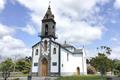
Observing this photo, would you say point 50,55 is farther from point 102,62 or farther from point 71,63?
Result: point 102,62

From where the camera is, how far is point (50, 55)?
144 ft

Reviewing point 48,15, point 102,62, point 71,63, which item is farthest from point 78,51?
point 102,62

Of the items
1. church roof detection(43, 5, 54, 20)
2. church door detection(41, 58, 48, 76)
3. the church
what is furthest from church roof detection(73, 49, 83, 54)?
church roof detection(43, 5, 54, 20)

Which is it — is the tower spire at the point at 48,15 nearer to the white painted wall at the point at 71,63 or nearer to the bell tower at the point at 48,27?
the bell tower at the point at 48,27

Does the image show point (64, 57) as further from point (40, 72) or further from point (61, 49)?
point (40, 72)

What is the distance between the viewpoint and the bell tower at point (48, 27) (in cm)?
4527

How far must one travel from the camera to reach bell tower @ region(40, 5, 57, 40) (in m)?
45.3

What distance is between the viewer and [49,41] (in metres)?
44.6

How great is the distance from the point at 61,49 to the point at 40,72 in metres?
6.87

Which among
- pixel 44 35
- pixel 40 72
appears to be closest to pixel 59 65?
pixel 40 72

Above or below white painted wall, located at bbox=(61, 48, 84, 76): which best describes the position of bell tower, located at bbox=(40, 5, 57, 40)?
above

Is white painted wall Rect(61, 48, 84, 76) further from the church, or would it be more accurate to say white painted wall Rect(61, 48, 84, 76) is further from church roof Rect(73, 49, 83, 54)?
church roof Rect(73, 49, 83, 54)

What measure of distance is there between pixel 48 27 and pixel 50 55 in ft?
21.7

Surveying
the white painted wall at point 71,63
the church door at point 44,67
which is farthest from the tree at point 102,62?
the church door at point 44,67
